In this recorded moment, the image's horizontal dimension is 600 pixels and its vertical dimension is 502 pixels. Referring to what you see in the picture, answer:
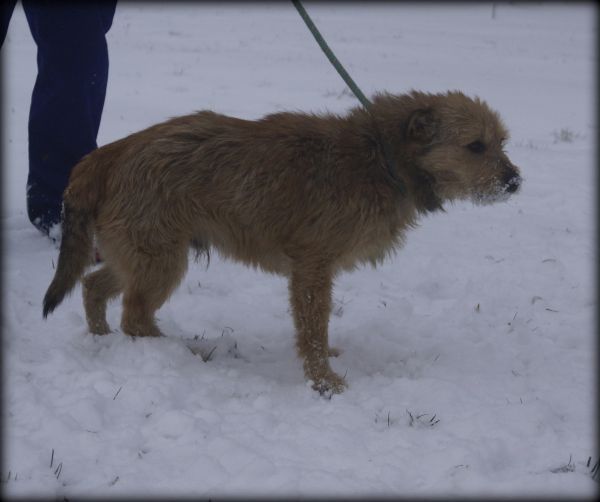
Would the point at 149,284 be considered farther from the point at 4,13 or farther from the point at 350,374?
the point at 4,13

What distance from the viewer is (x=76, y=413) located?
3061mm

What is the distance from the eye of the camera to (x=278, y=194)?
12.5ft

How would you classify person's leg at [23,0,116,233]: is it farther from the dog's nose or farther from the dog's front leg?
the dog's nose

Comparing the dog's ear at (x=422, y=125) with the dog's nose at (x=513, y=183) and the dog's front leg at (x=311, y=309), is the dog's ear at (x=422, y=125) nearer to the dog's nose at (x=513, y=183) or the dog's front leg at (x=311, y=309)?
the dog's nose at (x=513, y=183)

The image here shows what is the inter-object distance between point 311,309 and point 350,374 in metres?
0.49

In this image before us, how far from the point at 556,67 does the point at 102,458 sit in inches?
756

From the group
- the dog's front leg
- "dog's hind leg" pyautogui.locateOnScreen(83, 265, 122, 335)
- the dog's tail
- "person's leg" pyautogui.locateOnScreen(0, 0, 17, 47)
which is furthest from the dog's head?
"person's leg" pyautogui.locateOnScreen(0, 0, 17, 47)

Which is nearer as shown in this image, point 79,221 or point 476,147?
point 79,221

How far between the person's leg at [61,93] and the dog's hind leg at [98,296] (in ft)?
4.59

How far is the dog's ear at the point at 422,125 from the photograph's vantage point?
385 centimetres

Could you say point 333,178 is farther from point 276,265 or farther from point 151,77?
point 151,77

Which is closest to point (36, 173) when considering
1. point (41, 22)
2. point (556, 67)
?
point (41, 22)

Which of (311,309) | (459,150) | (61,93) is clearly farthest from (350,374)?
(61,93)

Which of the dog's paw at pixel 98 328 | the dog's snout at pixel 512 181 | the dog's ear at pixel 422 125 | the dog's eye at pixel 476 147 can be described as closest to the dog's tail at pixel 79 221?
the dog's paw at pixel 98 328
